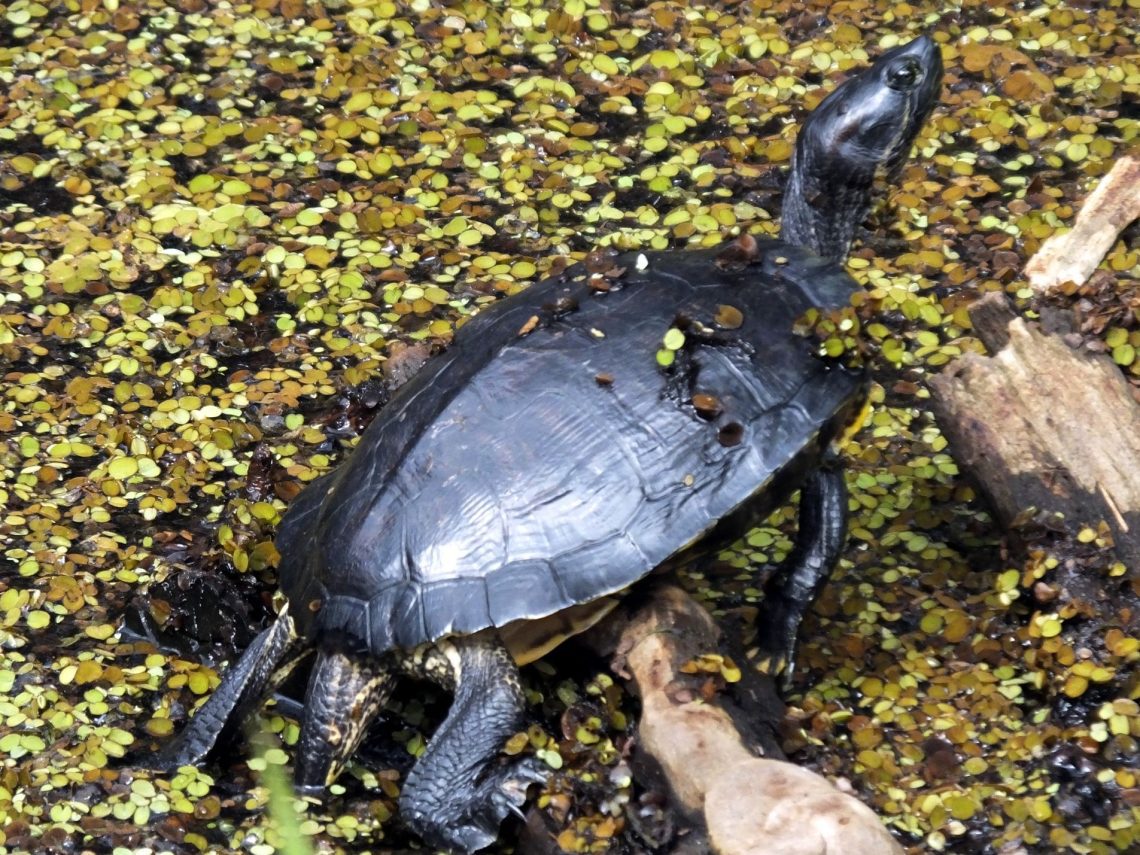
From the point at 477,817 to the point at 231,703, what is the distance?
82 cm

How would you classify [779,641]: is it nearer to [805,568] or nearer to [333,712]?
[805,568]

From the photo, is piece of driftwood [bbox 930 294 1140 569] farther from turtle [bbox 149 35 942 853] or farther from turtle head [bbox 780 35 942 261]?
turtle head [bbox 780 35 942 261]

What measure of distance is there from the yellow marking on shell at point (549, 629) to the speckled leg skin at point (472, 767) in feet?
0.24

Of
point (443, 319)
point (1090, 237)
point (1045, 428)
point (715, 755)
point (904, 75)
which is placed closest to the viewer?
point (715, 755)

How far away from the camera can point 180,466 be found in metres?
5.11

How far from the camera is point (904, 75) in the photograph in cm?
480

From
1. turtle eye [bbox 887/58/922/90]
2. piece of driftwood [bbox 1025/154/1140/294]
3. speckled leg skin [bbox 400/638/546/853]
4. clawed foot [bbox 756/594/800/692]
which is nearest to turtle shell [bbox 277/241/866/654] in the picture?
speckled leg skin [bbox 400/638/546/853]

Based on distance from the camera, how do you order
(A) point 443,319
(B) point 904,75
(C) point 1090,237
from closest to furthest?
(B) point 904,75 → (C) point 1090,237 → (A) point 443,319

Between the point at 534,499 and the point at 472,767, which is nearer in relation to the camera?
the point at 472,767

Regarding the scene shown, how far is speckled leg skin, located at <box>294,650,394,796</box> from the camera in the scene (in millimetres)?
3896

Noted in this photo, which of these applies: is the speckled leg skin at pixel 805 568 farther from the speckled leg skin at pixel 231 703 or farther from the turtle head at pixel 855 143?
the speckled leg skin at pixel 231 703

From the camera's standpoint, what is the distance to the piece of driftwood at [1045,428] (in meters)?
4.36

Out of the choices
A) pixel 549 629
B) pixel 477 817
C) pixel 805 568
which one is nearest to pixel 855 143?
pixel 805 568

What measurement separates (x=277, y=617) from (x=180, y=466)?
43.4 inches
